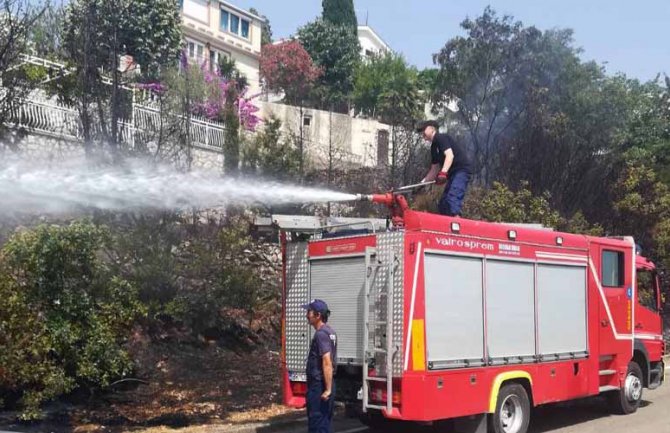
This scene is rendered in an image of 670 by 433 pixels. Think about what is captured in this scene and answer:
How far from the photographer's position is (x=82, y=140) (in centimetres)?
1641

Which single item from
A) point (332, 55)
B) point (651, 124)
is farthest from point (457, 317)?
point (332, 55)

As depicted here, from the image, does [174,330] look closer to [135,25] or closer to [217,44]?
[135,25]

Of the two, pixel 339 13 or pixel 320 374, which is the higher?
pixel 339 13

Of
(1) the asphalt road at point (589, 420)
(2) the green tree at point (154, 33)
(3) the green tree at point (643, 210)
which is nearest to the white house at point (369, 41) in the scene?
(2) the green tree at point (154, 33)

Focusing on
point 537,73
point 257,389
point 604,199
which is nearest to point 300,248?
point 257,389

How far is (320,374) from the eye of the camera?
795 cm

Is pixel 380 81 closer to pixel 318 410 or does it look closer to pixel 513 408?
pixel 513 408

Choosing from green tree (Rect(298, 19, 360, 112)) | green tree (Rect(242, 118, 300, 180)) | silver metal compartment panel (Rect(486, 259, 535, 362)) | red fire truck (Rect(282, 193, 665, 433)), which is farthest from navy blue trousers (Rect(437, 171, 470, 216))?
green tree (Rect(298, 19, 360, 112))

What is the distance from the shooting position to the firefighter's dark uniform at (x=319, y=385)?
788 cm

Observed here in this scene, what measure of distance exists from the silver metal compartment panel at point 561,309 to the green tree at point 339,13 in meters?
62.0

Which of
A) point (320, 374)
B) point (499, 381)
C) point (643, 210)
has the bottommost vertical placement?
point (499, 381)

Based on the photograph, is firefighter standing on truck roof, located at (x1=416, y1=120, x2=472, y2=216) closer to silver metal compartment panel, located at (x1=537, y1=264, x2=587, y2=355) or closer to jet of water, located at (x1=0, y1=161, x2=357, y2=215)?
jet of water, located at (x1=0, y1=161, x2=357, y2=215)

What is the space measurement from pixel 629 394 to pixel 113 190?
29.7 ft

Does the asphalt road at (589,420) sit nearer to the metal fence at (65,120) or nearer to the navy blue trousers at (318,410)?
the navy blue trousers at (318,410)
